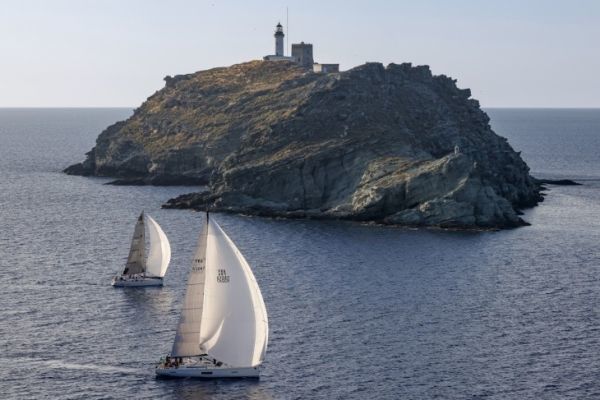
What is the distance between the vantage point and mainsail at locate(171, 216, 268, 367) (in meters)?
67.3

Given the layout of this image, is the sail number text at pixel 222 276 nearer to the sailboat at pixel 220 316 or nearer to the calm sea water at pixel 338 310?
the sailboat at pixel 220 316

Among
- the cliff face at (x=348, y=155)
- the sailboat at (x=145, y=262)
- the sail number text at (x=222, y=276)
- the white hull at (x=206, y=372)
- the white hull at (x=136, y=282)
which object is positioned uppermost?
the cliff face at (x=348, y=155)

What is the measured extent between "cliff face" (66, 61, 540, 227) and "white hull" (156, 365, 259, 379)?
64.4 metres

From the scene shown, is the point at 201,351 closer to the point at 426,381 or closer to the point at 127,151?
the point at 426,381

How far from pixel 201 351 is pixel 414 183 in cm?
6753

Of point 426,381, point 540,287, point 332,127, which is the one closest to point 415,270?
point 540,287

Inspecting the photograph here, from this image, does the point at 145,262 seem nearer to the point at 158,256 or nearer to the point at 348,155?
the point at 158,256

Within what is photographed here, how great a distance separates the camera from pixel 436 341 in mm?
77750

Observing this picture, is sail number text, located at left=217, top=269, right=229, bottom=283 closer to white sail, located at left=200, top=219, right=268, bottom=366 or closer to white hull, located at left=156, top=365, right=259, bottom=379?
white sail, located at left=200, top=219, right=268, bottom=366

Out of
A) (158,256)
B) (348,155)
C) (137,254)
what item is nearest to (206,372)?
(158,256)

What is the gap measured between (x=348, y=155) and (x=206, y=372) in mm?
80628

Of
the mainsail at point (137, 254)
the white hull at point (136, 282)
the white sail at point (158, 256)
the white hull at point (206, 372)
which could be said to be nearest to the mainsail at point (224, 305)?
the white hull at point (206, 372)

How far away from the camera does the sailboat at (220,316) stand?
67375 mm

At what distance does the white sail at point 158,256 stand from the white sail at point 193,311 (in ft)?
96.2
